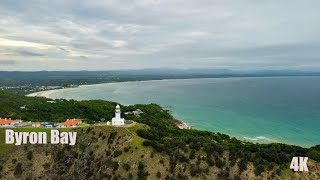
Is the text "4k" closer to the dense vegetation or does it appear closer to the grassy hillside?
the grassy hillside

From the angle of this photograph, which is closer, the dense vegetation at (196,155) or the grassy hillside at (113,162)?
the grassy hillside at (113,162)

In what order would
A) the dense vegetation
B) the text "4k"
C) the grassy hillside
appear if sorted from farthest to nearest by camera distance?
1. the dense vegetation
2. the grassy hillside
3. the text "4k"

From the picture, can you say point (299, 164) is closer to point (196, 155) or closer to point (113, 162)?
point (196, 155)

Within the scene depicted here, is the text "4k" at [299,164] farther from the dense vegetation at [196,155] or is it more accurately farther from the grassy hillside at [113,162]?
the dense vegetation at [196,155]

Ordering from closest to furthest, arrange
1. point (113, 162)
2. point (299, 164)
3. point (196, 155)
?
1. point (299, 164)
2. point (113, 162)
3. point (196, 155)

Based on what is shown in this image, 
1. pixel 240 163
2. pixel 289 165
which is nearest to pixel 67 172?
pixel 240 163

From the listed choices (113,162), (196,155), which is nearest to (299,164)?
(196,155)

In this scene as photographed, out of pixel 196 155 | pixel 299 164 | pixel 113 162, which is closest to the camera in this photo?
pixel 299 164

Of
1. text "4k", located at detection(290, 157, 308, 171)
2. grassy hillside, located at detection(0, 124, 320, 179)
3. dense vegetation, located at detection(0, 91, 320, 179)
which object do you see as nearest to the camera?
text "4k", located at detection(290, 157, 308, 171)

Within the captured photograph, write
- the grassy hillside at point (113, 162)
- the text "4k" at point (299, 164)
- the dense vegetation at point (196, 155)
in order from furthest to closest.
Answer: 1. the dense vegetation at point (196, 155)
2. the grassy hillside at point (113, 162)
3. the text "4k" at point (299, 164)

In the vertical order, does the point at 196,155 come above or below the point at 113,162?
above

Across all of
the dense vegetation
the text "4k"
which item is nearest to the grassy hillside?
the dense vegetation

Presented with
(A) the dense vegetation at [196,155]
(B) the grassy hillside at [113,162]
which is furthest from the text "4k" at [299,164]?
(A) the dense vegetation at [196,155]
